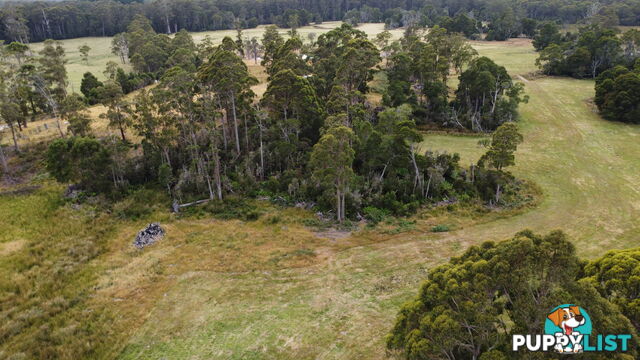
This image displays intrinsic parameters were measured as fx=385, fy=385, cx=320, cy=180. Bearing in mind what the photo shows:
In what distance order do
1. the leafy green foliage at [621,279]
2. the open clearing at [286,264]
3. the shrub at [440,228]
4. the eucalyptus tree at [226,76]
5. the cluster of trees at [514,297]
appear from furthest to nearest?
1. the eucalyptus tree at [226,76]
2. the shrub at [440,228]
3. the open clearing at [286,264]
4. the leafy green foliage at [621,279]
5. the cluster of trees at [514,297]

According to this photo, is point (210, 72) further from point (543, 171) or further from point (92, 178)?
point (543, 171)

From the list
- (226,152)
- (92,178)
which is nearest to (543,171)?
(226,152)

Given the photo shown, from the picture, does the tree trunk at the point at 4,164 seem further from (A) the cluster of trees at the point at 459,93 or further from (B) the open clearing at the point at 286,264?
(A) the cluster of trees at the point at 459,93

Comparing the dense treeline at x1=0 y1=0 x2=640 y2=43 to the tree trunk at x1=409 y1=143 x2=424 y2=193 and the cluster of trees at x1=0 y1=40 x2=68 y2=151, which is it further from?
the tree trunk at x1=409 y1=143 x2=424 y2=193

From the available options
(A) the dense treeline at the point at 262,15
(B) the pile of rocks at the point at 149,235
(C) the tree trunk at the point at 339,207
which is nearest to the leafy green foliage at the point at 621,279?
(C) the tree trunk at the point at 339,207

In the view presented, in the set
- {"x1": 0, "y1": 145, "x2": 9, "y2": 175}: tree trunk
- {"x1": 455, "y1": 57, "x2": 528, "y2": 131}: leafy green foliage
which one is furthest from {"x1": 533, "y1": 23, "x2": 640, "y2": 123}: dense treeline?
{"x1": 0, "y1": 145, "x2": 9, "y2": 175}: tree trunk

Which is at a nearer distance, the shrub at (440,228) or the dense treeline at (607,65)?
the shrub at (440,228)
